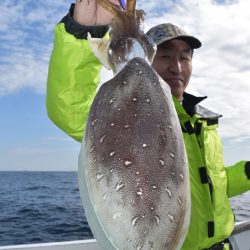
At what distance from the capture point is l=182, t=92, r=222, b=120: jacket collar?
3.78 metres

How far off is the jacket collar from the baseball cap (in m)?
0.54

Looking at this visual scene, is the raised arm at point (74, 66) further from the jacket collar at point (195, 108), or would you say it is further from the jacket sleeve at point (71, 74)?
the jacket collar at point (195, 108)

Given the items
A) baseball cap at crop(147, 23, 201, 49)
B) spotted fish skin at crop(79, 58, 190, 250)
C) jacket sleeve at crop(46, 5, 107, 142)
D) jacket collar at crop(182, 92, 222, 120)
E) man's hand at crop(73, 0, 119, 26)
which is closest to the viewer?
spotted fish skin at crop(79, 58, 190, 250)

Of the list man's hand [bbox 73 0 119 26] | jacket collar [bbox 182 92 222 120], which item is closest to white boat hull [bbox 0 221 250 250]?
jacket collar [bbox 182 92 222 120]

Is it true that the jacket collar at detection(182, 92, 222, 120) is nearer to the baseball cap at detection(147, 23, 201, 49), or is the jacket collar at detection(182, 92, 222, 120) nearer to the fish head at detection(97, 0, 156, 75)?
the baseball cap at detection(147, 23, 201, 49)

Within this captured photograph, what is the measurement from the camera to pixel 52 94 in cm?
219

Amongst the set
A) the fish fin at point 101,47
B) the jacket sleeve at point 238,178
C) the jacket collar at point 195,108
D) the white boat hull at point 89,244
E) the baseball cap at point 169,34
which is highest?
the fish fin at point 101,47

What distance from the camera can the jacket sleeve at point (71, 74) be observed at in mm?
2055

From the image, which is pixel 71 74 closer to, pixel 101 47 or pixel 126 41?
pixel 101 47

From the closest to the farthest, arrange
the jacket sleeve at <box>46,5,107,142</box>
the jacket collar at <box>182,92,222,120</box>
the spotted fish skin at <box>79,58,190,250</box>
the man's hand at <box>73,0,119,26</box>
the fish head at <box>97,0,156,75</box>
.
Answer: the spotted fish skin at <box>79,58,190,250</box> < the fish head at <box>97,0,156,75</box> < the man's hand at <box>73,0,119,26</box> < the jacket sleeve at <box>46,5,107,142</box> < the jacket collar at <box>182,92,222,120</box>

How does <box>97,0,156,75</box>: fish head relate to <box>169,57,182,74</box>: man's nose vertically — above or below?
above

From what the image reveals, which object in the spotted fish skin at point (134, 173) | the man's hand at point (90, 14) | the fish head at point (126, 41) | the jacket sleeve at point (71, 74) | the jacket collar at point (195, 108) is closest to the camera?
the spotted fish skin at point (134, 173)

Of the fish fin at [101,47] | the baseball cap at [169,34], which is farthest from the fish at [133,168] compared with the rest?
the baseball cap at [169,34]

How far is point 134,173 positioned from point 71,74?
90 centimetres
